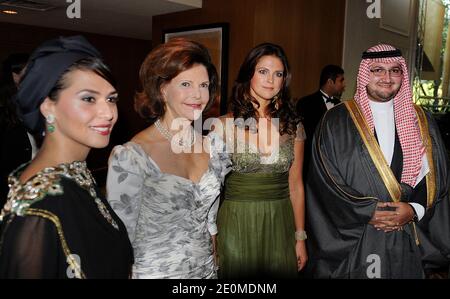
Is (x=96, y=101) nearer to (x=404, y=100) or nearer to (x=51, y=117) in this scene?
(x=51, y=117)

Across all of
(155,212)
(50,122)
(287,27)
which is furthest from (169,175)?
(287,27)

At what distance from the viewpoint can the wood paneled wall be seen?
5336 millimetres

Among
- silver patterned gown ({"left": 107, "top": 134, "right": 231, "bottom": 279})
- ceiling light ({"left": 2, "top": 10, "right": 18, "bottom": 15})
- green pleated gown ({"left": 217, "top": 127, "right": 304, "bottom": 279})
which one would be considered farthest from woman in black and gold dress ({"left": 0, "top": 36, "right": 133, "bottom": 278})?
ceiling light ({"left": 2, "top": 10, "right": 18, "bottom": 15})

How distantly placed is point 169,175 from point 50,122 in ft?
2.04

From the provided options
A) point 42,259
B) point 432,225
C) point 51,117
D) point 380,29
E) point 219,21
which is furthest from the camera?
point 380,29

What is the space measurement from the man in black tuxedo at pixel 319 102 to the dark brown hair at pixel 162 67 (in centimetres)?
352

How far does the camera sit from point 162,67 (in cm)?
184

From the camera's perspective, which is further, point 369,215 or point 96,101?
point 369,215

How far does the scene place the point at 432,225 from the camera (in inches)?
98.6

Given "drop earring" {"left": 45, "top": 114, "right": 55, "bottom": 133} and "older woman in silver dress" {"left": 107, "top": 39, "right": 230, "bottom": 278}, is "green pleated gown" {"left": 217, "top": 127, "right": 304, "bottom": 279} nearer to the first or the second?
"older woman in silver dress" {"left": 107, "top": 39, "right": 230, "bottom": 278}

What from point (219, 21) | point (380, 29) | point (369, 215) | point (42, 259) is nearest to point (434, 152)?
point (369, 215)

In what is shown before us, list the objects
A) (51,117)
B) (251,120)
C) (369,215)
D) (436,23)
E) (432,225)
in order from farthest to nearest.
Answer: (436,23), (251,120), (432,225), (369,215), (51,117)

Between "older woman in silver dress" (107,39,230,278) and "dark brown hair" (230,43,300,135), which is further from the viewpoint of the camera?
"dark brown hair" (230,43,300,135)

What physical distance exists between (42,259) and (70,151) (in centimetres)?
36
